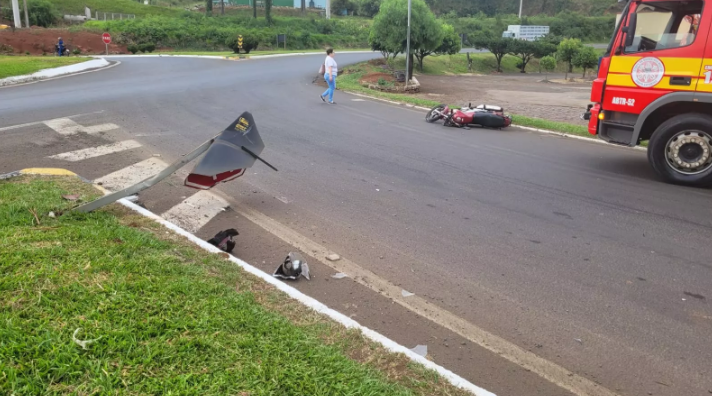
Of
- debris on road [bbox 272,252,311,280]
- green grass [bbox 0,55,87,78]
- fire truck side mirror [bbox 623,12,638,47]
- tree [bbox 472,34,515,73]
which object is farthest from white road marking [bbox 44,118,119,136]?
tree [bbox 472,34,515,73]

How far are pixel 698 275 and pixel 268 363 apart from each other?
4.26m

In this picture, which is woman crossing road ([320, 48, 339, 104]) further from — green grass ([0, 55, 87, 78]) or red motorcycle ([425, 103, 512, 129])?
green grass ([0, 55, 87, 78])

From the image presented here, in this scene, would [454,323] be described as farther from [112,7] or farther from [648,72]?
[112,7]

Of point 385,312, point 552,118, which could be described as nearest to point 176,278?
point 385,312

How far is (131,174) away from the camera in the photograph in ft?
26.4

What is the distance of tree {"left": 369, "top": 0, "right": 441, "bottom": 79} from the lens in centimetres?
2580

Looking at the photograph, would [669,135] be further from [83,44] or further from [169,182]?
[83,44]

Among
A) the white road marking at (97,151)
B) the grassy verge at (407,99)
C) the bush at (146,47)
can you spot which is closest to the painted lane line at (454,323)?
the white road marking at (97,151)

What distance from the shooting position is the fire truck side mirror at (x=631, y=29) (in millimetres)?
8490

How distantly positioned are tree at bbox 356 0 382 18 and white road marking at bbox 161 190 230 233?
306 feet

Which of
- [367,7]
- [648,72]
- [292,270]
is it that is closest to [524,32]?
[367,7]

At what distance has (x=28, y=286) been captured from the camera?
12.4 feet

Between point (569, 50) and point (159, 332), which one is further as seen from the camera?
point (569, 50)

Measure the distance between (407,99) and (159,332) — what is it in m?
16.0
